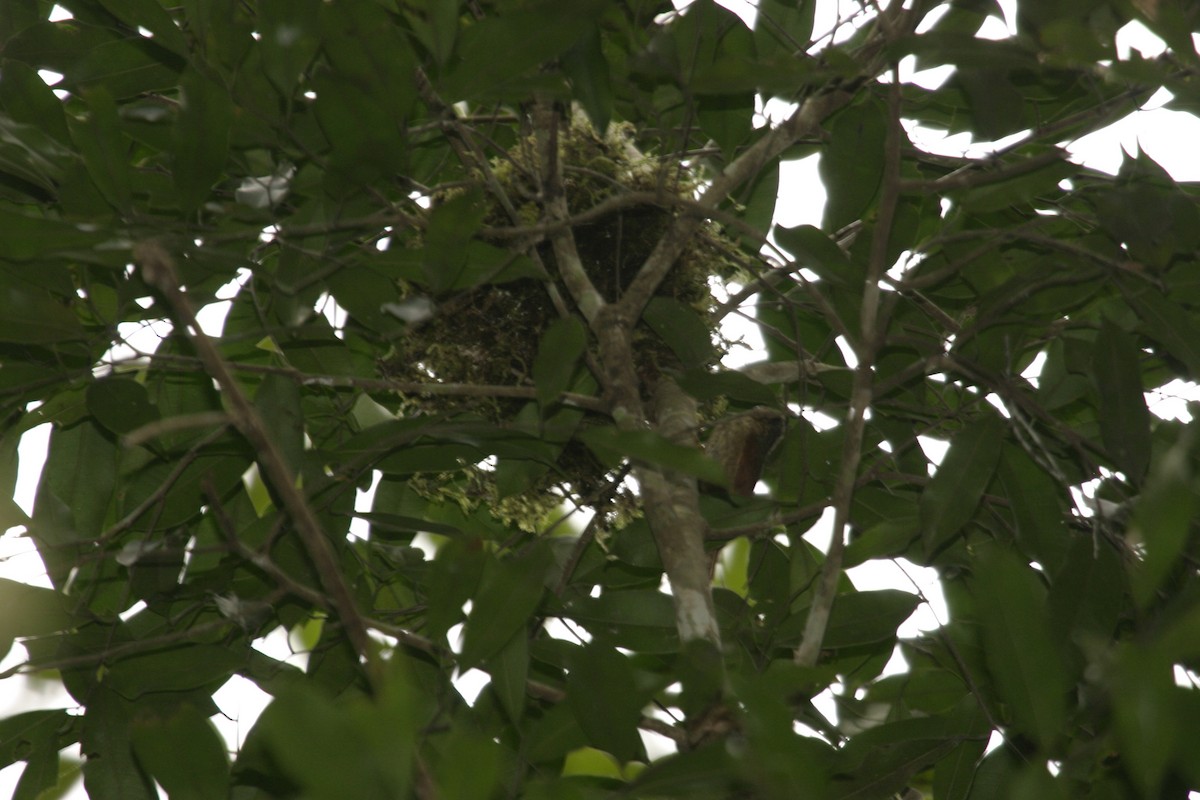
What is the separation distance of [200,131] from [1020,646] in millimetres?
863

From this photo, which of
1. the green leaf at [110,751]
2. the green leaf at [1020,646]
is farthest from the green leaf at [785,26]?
the green leaf at [110,751]

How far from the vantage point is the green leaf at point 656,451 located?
0.90m

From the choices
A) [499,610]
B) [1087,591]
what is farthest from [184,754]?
[1087,591]

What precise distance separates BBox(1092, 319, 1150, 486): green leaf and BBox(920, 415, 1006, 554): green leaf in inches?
4.4

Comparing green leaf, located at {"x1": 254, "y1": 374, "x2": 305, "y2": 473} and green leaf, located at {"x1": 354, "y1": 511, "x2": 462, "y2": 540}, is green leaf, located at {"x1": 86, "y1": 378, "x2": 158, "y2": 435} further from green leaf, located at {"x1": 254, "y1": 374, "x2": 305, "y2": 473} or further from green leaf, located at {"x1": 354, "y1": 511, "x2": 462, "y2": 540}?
green leaf, located at {"x1": 354, "y1": 511, "x2": 462, "y2": 540}

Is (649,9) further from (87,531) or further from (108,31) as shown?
(87,531)

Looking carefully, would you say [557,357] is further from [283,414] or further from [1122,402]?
[1122,402]

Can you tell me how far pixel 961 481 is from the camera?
1166 millimetres

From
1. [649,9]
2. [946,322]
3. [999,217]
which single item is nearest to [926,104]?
[999,217]

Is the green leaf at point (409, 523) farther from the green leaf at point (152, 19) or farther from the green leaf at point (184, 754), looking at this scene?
the green leaf at point (152, 19)

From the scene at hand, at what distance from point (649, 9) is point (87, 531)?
0.97 m

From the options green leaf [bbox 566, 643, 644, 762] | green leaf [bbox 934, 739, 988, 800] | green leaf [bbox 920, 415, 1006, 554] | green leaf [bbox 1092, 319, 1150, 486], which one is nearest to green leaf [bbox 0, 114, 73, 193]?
green leaf [bbox 566, 643, 644, 762]

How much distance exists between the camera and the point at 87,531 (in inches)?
55.2

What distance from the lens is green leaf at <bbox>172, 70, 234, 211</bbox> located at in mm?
1052
